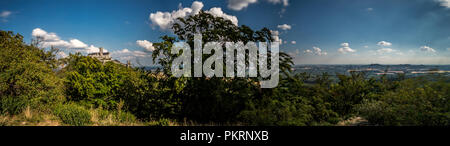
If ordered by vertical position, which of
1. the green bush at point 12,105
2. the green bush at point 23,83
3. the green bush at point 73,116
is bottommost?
the green bush at point 73,116

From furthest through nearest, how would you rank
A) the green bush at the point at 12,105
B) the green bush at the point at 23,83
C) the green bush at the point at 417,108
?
1. the green bush at the point at 23,83
2. the green bush at the point at 12,105
3. the green bush at the point at 417,108

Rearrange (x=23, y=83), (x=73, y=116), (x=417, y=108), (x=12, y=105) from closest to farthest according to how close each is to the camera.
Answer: (x=417, y=108) → (x=73, y=116) → (x=12, y=105) → (x=23, y=83)

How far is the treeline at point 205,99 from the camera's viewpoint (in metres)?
5.18

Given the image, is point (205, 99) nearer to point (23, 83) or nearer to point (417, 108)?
point (417, 108)

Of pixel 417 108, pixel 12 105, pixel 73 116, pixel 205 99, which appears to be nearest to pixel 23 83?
pixel 12 105

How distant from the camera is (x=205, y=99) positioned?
20.0 feet

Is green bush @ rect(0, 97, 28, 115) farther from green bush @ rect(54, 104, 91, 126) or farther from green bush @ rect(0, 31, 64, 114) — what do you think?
green bush @ rect(54, 104, 91, 126)

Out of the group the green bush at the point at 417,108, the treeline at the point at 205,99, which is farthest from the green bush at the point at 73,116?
the green bush at the point at 417,108

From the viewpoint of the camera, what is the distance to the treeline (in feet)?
17.0

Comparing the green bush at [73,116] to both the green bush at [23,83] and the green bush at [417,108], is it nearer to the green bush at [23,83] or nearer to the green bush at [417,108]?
the green bush at [23,83]

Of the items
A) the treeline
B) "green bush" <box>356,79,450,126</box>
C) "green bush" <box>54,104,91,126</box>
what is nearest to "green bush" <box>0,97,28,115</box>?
the treeline

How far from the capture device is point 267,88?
5871 mm
